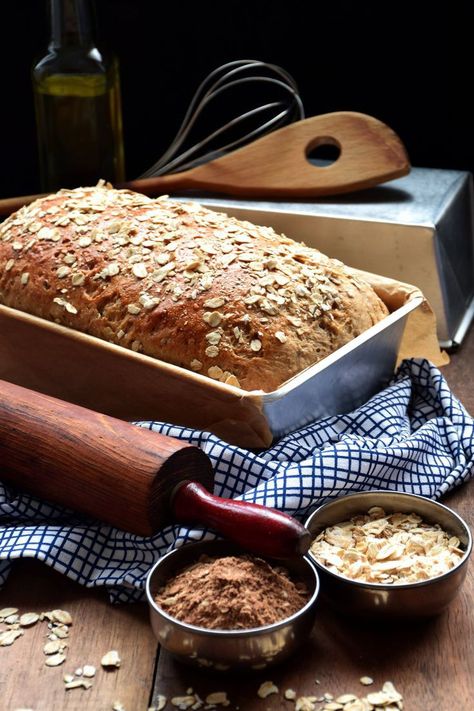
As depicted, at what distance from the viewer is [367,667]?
0.99 meters

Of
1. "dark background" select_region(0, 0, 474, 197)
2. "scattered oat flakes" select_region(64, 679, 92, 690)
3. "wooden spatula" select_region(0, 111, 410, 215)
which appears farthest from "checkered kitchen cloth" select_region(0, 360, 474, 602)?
"dark background" select_region(0, 0, 474, 197)

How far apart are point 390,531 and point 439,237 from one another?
750 millimetres

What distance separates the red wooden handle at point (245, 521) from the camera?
3.28ft

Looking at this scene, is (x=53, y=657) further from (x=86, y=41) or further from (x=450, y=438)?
(x=86, y=41)

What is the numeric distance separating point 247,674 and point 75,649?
18cm

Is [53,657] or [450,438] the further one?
[450,438]

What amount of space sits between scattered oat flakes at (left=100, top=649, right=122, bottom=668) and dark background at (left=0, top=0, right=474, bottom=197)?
147 centimetres

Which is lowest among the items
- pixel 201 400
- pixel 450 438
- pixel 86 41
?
pixel 450 438

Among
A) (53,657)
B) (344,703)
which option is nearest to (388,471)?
(344,703)

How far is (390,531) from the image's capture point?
43.6 inches

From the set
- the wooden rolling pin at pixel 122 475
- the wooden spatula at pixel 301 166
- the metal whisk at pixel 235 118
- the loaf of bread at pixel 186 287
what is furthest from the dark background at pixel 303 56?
the wooden rolling pin at pixel 122 475

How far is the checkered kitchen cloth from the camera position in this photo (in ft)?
3.71

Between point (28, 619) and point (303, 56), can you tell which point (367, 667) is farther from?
point (303, 56)

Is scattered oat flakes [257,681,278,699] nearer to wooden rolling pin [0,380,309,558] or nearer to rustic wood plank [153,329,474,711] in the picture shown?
rustic wood plank [153,329,474,711]
